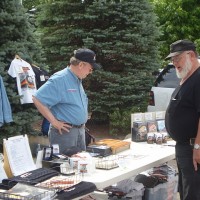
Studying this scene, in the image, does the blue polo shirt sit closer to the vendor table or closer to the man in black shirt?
the vendor table

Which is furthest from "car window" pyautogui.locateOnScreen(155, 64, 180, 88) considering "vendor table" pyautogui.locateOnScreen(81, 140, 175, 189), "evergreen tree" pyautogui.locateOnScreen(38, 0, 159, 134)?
"vendor table" pyautogui.locateOnScreen(81, 140, 175, 189)

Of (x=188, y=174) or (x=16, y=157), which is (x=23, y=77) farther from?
(x=188, y=174)

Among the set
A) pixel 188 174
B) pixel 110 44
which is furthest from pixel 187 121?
pixel 110 44

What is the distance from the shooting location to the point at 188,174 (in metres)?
3.80

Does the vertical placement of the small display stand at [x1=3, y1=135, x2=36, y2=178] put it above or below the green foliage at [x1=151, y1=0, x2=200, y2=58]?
below

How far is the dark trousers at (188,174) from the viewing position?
148 inches

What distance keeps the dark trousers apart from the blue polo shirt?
1.14 metres

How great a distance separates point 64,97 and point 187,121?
Result: 50.6 inches

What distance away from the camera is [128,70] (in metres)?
10.5

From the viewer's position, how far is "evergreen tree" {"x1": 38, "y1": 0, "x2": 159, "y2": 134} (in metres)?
10.3

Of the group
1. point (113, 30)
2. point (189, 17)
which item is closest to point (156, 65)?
point (113, 30)

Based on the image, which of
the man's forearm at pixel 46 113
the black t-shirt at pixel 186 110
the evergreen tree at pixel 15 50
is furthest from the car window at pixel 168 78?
the black t-shirt at pixel 186 110

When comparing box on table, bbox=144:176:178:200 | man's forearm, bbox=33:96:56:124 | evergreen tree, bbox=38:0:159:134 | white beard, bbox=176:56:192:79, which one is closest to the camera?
white beard, bbox=176:56:192:79

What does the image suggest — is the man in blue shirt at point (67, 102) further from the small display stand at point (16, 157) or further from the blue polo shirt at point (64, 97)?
the small display stand at point (16, 157)
